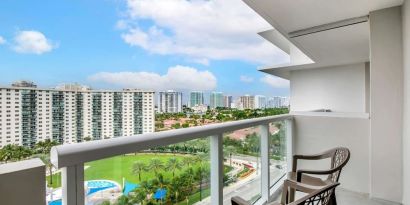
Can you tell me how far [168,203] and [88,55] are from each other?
618 inches

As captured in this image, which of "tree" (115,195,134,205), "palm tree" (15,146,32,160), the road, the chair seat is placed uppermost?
"palm tree" (15,146,32,160)

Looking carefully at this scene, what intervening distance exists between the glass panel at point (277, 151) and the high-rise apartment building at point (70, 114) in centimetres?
187

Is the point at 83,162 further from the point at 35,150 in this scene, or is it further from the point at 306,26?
the point at 306,26

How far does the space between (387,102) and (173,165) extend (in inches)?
104

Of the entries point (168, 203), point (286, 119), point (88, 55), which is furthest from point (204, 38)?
point (168, 203)

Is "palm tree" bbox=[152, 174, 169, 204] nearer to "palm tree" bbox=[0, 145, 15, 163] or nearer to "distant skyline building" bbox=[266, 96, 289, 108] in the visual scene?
"palm tree" bbox=[0, 145, 15, 163]

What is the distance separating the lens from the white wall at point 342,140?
12.4 feet

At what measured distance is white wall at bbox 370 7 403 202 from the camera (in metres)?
2.84

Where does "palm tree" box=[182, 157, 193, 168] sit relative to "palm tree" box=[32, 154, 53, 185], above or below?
below

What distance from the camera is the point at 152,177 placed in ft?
6.07

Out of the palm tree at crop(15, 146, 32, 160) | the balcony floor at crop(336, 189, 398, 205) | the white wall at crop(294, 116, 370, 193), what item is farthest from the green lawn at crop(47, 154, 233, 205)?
the white wall at crop(294, 116, 370, 193)

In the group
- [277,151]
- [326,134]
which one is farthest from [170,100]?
[326,134]

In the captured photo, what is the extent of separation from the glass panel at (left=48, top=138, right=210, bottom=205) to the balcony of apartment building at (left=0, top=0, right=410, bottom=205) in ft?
0.23

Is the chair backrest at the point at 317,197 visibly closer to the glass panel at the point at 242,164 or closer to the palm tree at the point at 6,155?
the glass panel at the point at 242,164
